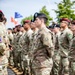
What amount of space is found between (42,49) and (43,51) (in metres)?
0.05

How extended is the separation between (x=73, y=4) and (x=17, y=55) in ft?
95.5

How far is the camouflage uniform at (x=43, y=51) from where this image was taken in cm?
713

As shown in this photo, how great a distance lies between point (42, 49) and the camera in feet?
23.7

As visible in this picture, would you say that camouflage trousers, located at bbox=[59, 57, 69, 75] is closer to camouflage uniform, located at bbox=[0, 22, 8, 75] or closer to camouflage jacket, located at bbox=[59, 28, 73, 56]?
camouflage jacket, located at bbox=[59, 28, 73, 56]

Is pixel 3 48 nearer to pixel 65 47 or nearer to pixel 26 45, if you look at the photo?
pixel 65 47

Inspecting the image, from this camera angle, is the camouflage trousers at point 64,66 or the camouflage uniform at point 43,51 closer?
the camouflage uniform at point 43,51

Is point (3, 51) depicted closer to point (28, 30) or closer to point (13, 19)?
point (28, 30)

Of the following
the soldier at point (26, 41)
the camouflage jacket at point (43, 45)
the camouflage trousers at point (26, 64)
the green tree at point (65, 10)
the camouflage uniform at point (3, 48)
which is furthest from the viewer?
the green tree at point (65, 10)

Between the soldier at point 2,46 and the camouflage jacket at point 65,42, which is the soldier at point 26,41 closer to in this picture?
the camouflage jacket at point 65,42

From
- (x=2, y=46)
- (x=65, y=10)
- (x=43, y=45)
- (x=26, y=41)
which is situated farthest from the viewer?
(x=65, y=10)

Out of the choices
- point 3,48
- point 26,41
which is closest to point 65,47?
point 26,41

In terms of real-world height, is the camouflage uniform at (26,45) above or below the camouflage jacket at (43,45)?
below

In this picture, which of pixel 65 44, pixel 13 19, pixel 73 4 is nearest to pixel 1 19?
pixel 65 44

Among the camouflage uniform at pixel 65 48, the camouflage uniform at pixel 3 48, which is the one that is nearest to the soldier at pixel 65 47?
the camouflage uniform at pixel 65 48
